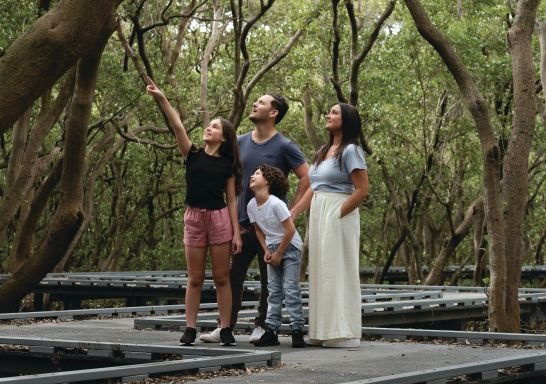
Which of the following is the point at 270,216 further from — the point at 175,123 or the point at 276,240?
the point at 175,123

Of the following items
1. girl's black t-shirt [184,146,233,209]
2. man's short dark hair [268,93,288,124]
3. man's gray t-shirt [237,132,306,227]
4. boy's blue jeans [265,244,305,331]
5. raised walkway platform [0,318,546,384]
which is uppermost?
man's short dark hair [268,93,288,124]

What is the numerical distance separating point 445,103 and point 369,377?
18551mm

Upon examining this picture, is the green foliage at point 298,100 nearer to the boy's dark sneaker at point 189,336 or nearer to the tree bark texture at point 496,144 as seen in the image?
the tree bark texture at point 496,144

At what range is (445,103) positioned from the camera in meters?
24.6

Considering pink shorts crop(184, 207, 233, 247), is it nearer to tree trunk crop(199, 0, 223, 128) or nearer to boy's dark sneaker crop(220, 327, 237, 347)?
boy's dark sneaker crop(220, 327, 237, 347)

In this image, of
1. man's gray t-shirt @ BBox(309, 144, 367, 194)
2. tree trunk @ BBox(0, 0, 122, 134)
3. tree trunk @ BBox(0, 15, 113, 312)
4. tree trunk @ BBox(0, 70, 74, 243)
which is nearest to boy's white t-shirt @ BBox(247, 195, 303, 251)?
man's gray t-shirt @ BBox(309, 144, 367, 194)

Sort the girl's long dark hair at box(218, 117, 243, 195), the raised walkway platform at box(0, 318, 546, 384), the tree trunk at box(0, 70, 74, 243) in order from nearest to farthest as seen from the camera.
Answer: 1. the raised walkway platform at box(0, 318, 546, 384)
2. the girl's long dark hair at box(218, 117, 243, 195)
3. the tree trunk at box(0, 70, 74, 243)

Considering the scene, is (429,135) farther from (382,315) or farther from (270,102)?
(270,102)

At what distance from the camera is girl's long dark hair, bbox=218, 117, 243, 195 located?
793 centimetres

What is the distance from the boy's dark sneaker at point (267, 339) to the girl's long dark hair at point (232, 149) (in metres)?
1.15

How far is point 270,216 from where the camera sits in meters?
8.12

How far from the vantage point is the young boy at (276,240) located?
8.09 meters

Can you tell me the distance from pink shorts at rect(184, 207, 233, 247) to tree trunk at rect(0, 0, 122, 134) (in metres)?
1.79

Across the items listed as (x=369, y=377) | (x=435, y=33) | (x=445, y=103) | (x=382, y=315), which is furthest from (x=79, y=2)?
(x=445, y=103)
